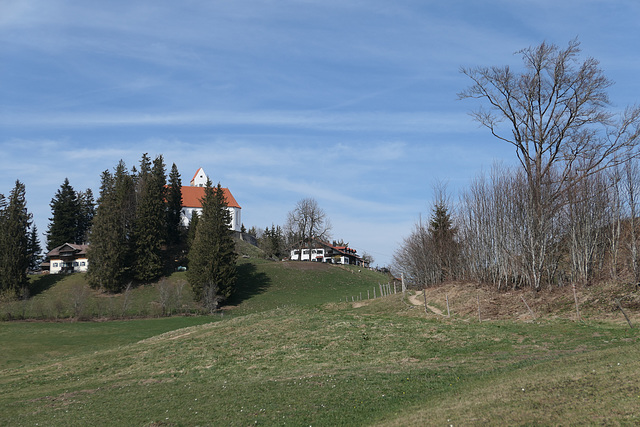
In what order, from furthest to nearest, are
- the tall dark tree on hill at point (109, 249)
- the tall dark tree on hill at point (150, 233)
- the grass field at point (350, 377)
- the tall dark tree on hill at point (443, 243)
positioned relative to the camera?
the tall dark tree on hill at point (150, 233)
the tall dark tree on hill at point (109, 249)
the tall dark tree on hill at point (443, 243)
the grass field at point (350, 377)

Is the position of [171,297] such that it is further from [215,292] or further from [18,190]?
[18,190]

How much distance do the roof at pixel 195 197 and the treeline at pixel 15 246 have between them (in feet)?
166

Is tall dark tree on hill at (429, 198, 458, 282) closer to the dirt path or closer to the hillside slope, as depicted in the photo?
the dirt path

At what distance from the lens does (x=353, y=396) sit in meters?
15.5

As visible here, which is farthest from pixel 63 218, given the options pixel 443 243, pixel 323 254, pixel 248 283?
pixel 443 243

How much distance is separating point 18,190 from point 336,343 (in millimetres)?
71143

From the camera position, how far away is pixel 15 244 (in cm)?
7338

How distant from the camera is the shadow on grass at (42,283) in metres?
75.6

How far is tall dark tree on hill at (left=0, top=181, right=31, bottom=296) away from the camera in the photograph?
7075 cm

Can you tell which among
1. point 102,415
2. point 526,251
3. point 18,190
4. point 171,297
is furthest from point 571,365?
point 18,190

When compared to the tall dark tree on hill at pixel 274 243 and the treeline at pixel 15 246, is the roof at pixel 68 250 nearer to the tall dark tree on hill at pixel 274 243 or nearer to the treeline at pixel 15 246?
the treeline at pixel 15 246

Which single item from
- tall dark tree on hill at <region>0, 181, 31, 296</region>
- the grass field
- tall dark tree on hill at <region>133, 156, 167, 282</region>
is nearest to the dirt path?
the grass field

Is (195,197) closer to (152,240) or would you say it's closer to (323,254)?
(323,254)

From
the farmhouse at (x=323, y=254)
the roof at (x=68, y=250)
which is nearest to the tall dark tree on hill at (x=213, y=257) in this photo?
the roof at (x=68, y=250)
